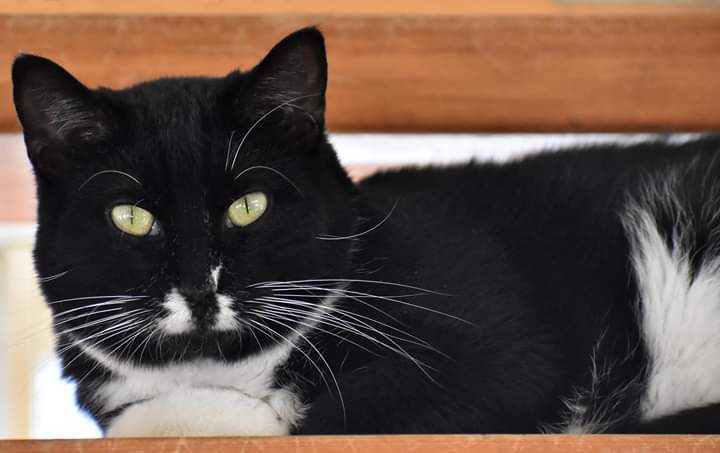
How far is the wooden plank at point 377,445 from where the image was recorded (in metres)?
0.97

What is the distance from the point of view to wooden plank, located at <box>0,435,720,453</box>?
970 millimetres

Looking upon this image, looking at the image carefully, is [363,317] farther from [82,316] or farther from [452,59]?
[452,59]

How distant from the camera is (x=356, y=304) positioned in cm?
126

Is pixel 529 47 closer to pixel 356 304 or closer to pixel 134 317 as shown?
pixel 356 304

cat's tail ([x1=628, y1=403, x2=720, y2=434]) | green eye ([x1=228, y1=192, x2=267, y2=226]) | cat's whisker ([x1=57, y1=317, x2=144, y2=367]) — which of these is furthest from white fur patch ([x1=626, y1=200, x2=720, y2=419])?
Result: cat's whisker ([x1=57, y1=317, x2=144, y2=367])

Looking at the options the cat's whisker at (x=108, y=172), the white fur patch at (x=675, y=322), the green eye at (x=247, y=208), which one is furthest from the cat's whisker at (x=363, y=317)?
the white fur patch at (x=675, y=322)

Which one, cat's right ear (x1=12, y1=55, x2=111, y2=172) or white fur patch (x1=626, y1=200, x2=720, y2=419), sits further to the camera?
white fur patch (x1=626, y1=200, x2=720, y2=419)

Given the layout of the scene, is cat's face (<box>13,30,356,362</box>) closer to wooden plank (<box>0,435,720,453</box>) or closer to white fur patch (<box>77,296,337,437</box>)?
white fur patch (<box>77,296,337,437</box>)

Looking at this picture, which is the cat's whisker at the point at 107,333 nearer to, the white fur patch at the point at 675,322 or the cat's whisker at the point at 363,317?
the cat's whisker at the point at 363,317

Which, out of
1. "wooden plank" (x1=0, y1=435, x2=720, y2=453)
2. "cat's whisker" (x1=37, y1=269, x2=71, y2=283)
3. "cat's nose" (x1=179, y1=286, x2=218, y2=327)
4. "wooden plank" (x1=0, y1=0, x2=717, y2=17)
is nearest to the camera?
"wooden plank" (x1=0, y1=435, x2=720, y2=453)

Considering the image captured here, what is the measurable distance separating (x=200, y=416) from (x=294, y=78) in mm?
427

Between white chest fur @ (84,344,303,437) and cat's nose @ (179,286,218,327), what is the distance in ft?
0.38

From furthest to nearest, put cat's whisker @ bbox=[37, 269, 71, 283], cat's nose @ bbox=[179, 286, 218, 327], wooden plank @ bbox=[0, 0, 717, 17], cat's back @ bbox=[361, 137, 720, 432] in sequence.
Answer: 1. wooden plank @ bbox=[0, 0, 717, 17]
2. cat's back @ bbox=[361, 137, 720, 432]
3. cat's whisker @ bbox=[37, 269, 71, 283]
4. cat's nose @ bbox=[179, 286, 218, 327]

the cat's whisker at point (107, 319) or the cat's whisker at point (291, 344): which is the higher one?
the cat's whisker at point (107, 319)
